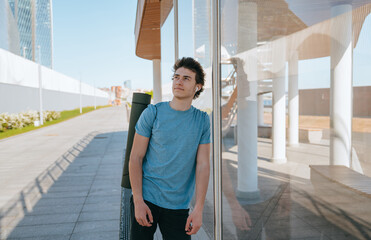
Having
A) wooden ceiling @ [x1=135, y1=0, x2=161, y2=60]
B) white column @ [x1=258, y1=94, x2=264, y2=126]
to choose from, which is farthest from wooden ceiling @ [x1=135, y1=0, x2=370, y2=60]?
wooden ceiling @ [x1=135, y1=0, x2=161, y2=60]

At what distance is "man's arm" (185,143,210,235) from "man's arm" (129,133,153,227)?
26cm

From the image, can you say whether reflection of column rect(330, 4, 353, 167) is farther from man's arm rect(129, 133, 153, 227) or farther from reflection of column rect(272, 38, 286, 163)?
man's arm rect(129, 133, 153, 227)

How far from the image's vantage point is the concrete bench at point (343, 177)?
1.21m

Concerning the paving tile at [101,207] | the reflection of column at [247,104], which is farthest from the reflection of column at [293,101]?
the paving tile at [101,207]

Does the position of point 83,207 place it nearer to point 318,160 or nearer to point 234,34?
point 234,34

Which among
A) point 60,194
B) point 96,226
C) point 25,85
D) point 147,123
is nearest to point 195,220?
point 147,123

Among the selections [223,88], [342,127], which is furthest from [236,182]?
[342,127]

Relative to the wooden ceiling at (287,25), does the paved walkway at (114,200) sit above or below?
below

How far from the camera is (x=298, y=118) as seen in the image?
1.64 metres

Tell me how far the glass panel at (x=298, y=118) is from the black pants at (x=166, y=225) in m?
0.43

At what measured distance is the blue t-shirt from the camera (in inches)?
80.8

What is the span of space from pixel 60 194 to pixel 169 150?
5.45 metres

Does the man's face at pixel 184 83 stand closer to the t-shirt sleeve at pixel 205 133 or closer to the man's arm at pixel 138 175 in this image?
the t-shirt sleeve at pixel 205 133

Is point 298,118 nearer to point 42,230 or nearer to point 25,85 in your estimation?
point 42,230
